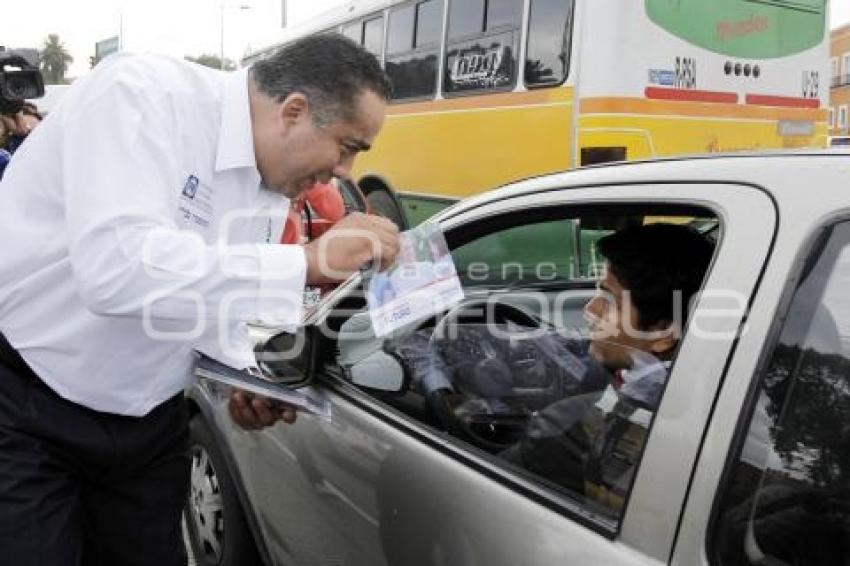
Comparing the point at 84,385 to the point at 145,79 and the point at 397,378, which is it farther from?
the point at 397,378

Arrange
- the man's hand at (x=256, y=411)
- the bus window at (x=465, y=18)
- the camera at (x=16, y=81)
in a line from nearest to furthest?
the man's hand at (x=256, y=411)
the camera at (x=16, y=81)
the bus window at (x=465, y=18)

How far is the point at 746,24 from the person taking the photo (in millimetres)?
6805

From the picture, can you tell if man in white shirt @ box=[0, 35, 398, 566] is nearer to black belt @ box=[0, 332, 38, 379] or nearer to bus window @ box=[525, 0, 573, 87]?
black belt @ box=[0, 332, 38, 379]

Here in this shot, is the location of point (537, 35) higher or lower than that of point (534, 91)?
higher

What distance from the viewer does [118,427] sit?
72.9 inches

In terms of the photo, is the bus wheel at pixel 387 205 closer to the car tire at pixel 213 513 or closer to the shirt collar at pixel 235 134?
the car tire at pixel 213 513

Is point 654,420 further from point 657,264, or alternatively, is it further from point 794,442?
point 657,264

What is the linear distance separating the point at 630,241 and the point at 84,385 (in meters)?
1.23

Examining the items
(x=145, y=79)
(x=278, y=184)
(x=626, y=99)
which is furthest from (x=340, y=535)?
(x=626, y=99)

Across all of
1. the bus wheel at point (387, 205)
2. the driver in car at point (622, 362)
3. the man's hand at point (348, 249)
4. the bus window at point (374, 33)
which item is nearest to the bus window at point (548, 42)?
the bus wheel at point (387, 205)

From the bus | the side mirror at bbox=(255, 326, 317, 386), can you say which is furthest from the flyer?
the bus

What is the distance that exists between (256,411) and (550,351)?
76cm

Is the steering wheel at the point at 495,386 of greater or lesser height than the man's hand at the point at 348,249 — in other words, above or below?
below

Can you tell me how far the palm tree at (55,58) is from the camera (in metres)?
68.0
